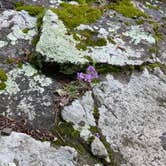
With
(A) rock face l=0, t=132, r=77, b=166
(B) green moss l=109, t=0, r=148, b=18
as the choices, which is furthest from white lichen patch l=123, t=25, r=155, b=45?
(A) rock face l=0, t=132, r=77, b=166

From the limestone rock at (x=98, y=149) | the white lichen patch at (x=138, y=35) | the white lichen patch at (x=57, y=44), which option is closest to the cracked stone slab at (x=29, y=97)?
the white lichen patch at (x=57, y=44)

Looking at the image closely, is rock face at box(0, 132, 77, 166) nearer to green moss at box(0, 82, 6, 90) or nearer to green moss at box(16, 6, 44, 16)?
green moss at box(0, 82, 6, 90)


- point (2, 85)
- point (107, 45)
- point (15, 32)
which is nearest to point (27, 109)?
point (2, 85)

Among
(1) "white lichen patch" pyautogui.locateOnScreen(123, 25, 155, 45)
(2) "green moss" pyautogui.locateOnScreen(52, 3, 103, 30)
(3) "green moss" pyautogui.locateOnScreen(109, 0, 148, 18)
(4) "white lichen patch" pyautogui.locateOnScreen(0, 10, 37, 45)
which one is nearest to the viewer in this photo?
(4) "white lichen patch" pyautogui.locateOnScreen(0, 10, 37, 45)

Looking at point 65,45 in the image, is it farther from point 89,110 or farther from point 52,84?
point 89,110

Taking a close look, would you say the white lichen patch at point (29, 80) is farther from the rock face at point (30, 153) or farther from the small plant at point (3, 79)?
the rock face at point (30, 153)

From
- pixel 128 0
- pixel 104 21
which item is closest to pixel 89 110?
pixel 104 21
